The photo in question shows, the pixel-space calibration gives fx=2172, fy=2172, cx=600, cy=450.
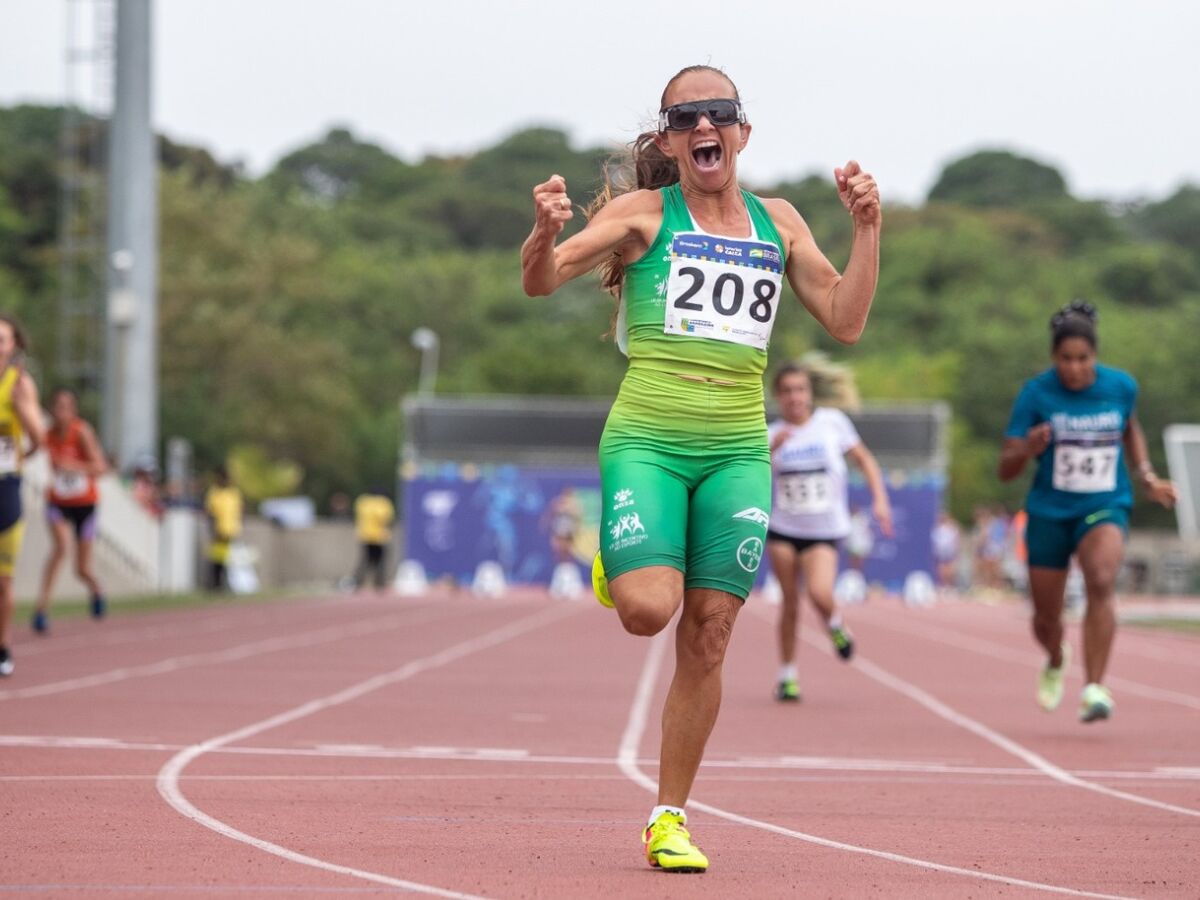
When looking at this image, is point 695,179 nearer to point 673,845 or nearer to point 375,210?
point 673,845

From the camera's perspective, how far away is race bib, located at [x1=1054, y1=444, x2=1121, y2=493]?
1112 cm

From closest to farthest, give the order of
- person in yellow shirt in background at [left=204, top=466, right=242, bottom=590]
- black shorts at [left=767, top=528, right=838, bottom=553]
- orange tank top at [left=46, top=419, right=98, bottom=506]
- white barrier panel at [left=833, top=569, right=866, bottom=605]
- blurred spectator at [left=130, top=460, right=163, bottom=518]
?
black shorts at [left=767, top=528, right=838, bottom=553]
orange tank top at [left=46, top=419, right=98, bottom=506]
blurred spectator at [left=130, top=460, right=163, bottom=518]
person in yellow shirt in background at [left=204, top=466, right=242, bottom=590]
white barrier panel at [left=833, top=569, right=866, bottom=605]

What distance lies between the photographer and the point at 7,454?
42.0ft

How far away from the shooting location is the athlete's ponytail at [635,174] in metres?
6.66

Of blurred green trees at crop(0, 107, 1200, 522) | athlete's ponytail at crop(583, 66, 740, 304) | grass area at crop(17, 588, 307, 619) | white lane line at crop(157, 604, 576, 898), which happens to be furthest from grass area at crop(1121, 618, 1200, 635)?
athlete's ponytail at crop(583, 66, 740, 304)

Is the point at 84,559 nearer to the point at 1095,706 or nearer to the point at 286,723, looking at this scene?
the point at 286,723

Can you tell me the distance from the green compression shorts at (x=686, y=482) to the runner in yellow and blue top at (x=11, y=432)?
7.01 m

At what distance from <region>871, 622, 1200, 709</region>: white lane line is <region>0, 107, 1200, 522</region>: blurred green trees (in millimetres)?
17633

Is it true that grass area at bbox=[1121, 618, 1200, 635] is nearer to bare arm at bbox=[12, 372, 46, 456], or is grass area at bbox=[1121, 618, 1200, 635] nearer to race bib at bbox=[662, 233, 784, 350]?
bare arm at bbox=[12, 372, 46, 456]

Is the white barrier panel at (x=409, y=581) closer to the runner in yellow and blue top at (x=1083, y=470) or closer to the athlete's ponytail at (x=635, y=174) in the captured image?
the runner in yellow and blue top at (x=1083, y=470)

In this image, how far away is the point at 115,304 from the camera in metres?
35.1

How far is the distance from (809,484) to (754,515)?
7450 mm

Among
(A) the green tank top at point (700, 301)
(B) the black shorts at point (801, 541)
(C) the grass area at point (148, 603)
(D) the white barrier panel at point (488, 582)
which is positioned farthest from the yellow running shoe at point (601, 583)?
(D) the white barrier panel at point (488, 582)

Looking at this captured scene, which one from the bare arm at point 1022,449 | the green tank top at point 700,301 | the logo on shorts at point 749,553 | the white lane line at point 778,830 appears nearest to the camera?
the white lane line at point 778,830
